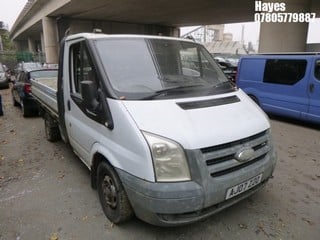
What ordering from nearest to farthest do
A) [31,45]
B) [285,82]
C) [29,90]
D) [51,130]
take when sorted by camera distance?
[51,130], [285,82], [29,90], [31,45]

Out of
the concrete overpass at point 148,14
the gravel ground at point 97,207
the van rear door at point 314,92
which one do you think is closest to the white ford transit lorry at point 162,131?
the gravel ground at point 97,207

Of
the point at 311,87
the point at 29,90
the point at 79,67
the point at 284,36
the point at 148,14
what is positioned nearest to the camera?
the point at 79,67

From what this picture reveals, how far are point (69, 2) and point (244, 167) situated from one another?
2034 centimetres

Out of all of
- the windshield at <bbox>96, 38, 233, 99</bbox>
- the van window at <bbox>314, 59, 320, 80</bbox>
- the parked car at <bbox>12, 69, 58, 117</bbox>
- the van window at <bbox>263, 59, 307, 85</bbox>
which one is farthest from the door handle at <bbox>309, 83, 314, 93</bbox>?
the parked car at <bbox>12, 69, 58, 117</bbox>

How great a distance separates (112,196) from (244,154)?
1412 millimetres

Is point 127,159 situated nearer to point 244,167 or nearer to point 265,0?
point 244,167

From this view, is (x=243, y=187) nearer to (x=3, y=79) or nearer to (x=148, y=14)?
(x=3, y=79)

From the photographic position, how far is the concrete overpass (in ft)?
38.6

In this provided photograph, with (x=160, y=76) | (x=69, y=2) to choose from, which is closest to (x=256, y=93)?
(x=160, y=76)

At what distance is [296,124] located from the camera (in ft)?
25.5

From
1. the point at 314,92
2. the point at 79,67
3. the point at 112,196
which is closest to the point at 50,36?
the point at 314,92

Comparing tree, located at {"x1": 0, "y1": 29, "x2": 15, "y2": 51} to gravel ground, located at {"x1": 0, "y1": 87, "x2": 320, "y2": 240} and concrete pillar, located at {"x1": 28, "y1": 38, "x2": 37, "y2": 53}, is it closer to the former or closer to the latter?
concrete pillar, located at {"x1": 28, "y1": 38, "x2": 37, "y2": 53}

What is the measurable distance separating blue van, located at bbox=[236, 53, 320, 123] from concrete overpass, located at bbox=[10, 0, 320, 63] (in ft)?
13.3

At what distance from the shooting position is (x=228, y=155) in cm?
260
